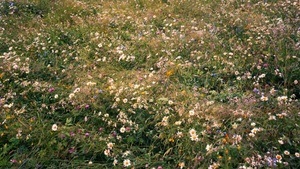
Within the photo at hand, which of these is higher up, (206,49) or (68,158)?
(206,49)

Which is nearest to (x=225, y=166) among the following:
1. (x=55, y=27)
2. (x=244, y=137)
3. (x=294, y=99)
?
(x=244, y=137)

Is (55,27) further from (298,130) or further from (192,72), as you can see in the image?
(298,130)

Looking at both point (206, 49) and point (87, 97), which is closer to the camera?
point (87, 97)

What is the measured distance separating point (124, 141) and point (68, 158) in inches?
25.7

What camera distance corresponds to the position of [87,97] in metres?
4.38

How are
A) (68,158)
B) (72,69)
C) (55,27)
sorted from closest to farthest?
(68,158) < (72,69) < (55,27)

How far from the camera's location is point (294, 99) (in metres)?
4.26

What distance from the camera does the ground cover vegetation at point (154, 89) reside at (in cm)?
352

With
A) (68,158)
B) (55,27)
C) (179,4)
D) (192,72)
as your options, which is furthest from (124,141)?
(179,4)

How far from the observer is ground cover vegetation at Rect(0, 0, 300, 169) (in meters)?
3.52

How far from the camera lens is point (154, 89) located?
4492 millimetres

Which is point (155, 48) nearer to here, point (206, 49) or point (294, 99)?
point (206, 49)

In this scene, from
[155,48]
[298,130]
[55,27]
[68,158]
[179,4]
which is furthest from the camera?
[179,4]

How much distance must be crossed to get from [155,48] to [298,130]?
9.41 feet
